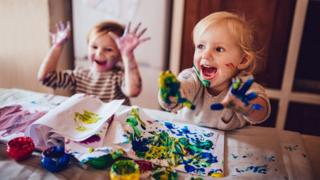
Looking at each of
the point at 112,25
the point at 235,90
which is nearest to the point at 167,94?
the point at 235,90

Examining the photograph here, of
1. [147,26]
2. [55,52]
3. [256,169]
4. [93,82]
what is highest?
Answer: [147,26]

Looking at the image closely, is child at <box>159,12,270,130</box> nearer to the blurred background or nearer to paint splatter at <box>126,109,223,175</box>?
paint splatter at <box>126,109,223,175</box>

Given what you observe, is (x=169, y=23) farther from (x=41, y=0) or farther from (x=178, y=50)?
(x=41, y=0)

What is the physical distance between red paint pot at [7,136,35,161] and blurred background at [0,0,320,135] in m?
0.85

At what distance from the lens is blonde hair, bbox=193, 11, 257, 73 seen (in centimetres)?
77

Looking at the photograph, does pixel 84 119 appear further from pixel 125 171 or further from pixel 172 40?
pixel 172 40

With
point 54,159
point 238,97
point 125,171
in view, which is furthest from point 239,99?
point 54,159

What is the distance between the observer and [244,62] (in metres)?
0.79

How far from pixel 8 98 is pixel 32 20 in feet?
2.47

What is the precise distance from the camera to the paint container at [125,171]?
2.06 feet

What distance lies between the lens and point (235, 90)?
25.8 inches

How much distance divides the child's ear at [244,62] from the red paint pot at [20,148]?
531 millimetres

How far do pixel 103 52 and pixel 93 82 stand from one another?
132 millimetres

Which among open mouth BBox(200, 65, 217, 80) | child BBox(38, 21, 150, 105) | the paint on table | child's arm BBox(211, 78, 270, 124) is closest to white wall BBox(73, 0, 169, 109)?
child BBox(38, 21, 150, 105)
